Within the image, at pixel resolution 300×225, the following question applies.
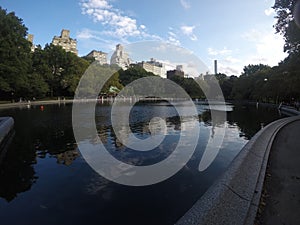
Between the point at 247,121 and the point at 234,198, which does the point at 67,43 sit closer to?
the point at 247,121

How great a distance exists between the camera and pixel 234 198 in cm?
442

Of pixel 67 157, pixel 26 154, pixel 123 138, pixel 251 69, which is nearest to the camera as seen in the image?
pixel 67 157

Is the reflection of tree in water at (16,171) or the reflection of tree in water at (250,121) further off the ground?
the reflection of tree in water at (250,121)

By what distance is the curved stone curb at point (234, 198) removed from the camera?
372cm

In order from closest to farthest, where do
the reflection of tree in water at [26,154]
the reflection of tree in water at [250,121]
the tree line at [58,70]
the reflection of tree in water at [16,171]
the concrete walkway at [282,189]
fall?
the concrete walkway at [282,189]
the reflection of tree in water at [16,171]
the reflection of tree in water at [26,154]
the reflection of tree in water at [250,121]
the tree line at [58,70]

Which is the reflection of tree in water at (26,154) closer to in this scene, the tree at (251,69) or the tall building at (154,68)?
the tree at (251,69)

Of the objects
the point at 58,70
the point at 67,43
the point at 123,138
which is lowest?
the point at 123,138

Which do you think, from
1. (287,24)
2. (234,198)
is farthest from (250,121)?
(234,198)

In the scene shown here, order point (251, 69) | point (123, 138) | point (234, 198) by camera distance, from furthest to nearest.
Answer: point (251, 69) < point (123, 138) < point (234, 198)

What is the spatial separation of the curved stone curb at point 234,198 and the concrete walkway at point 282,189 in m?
0.17

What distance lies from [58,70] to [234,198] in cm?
6715

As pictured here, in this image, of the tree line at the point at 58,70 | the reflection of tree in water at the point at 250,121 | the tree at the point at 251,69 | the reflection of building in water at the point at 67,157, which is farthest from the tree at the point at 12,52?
the tree at the point at 251,69

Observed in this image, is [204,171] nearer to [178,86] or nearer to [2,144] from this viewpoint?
[2,144]

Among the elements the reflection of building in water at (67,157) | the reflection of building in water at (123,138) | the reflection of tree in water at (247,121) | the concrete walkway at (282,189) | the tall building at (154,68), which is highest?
the tall building at (154,68)
